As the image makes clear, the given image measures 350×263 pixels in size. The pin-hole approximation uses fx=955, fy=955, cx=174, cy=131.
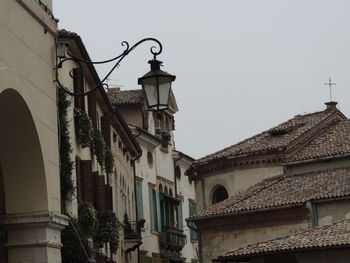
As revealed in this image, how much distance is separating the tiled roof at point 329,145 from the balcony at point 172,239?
39.5 feet

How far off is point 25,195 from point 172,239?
36035mm

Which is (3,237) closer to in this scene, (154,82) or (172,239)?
(154,82)

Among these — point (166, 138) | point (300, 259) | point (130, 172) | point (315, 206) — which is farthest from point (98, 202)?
point (166, 138)

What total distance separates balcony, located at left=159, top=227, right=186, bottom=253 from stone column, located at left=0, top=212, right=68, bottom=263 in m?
34.1

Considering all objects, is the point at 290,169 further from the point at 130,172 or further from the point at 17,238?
the point at 17,238

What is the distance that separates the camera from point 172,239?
46.8m

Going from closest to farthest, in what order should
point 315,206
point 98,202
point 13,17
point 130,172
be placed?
point 13,17
point 98,202
point 315,206
point 130,172

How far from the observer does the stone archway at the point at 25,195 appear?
35.8 ft

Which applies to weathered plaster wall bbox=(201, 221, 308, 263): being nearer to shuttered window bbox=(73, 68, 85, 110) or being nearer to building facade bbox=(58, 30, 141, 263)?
building facade bbox=(58, 30, 141, 263)

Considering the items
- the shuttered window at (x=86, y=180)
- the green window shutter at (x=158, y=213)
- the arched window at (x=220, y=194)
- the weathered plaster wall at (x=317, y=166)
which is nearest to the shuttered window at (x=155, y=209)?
the green window shutter at (x=158, y=213)

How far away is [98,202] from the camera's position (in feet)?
84.4

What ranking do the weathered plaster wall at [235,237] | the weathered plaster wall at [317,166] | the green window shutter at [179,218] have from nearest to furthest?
1. the weathered plaster wall at [235,237]
2. the weathered plaster wall at [317,166]
3. the green window shutter at [179,218]

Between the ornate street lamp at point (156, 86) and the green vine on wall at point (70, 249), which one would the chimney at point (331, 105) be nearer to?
the green vine on wall at point (70, 249)

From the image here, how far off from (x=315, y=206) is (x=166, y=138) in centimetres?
1888
